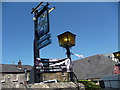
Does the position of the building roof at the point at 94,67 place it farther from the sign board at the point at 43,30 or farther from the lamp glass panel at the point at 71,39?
the lamp glass panel at the point at 71,39

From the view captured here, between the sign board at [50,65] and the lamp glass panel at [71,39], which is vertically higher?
the lamp glass panel at [71,39]

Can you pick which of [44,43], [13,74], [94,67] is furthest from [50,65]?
[13,74]

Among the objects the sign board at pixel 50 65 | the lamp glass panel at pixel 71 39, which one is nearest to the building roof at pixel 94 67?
the sign board at pixel 50 65

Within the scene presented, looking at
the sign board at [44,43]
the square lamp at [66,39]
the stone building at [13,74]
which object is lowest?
the stone building at [13,74]

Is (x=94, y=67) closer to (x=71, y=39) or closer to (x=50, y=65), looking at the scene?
(x=50, y=65)

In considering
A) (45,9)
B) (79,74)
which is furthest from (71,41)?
(79,74)

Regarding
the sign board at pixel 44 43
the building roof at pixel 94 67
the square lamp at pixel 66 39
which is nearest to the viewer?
the square lamp at pixel 66 39

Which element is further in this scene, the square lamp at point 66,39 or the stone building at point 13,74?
the stone building at point 13,74

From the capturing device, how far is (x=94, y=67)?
23344mm

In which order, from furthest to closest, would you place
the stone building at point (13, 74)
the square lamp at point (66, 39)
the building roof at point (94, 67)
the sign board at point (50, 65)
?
1. the stone building at point (13, 74)
2. the building roof at point (94, 67)
3. the sign board at point (50, 65)
4. the square lamp at point (66, 39)

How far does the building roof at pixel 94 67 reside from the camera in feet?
69.9

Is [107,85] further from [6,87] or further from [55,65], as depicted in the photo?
[6,87]

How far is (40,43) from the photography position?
835 cm

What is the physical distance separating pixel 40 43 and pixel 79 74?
1747cm
